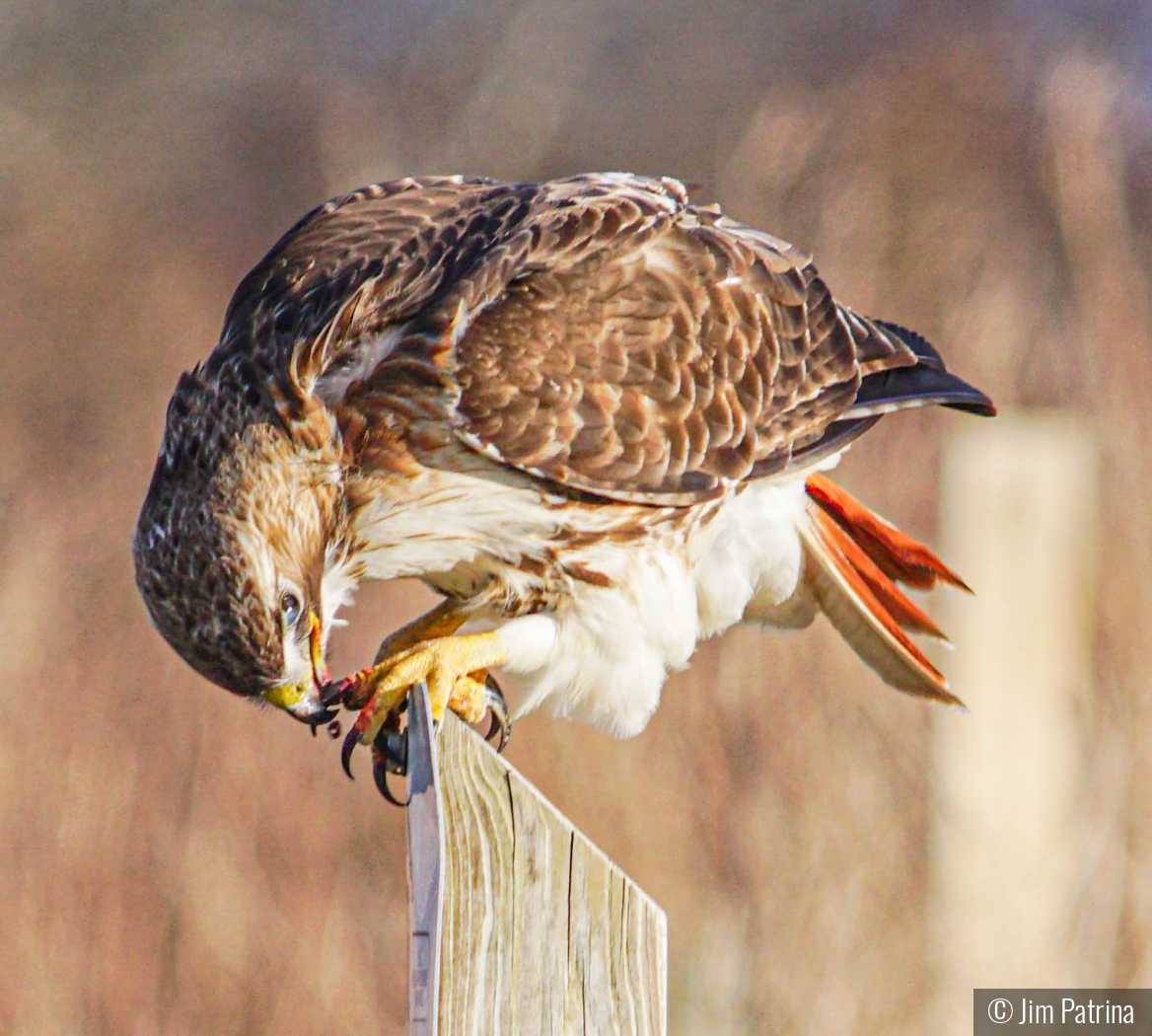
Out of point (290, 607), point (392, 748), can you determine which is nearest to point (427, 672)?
point (392, 748)

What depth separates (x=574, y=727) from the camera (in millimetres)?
4152

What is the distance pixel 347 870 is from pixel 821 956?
1.33 metres

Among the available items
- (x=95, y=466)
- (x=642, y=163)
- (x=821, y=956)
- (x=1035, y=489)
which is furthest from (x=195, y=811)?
(x=642, y=163)

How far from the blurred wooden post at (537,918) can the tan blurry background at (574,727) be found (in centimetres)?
226

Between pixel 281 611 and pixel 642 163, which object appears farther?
pixel 642 163

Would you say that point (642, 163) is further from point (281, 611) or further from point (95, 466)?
point (281, 611)

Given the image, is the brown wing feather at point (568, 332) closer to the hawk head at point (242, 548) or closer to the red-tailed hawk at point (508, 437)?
the red-tailed hawk at point (508, 437)

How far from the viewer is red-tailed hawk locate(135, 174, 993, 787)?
8.00ft

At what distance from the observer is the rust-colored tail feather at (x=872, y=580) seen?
324 cm

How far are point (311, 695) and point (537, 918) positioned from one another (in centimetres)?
80

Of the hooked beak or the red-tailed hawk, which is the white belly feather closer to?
the red-tailed hawk

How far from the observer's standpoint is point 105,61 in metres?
6.27

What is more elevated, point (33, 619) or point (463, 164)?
point (463, 164)

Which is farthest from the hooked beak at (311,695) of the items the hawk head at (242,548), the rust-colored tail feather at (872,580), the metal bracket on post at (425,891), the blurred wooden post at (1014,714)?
the blurred wooden post at (1014,714)
